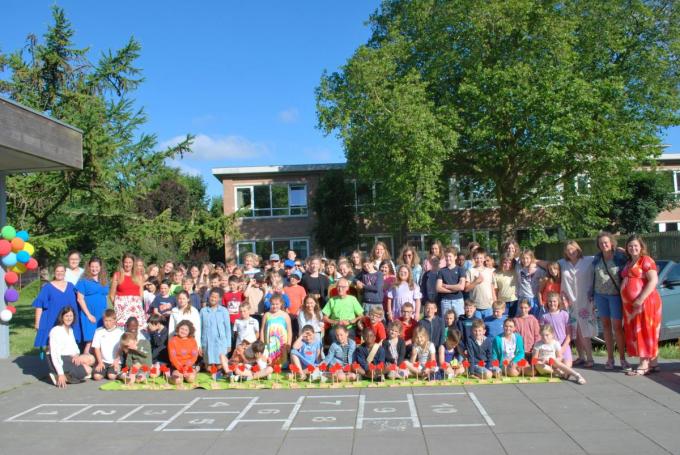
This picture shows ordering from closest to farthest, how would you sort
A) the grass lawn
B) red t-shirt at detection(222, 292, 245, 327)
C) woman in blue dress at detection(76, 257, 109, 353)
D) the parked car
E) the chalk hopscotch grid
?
the chalk hopscotch grid → woman in blue dress at detection(76, 257, 109, 353) → red t-shirt at detection(222, 292, 245, 327) → the parked car → the grass lawn

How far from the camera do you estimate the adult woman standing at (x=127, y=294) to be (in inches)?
370

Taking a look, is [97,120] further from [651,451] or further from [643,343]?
[651,451]

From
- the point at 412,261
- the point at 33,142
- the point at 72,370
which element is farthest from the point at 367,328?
the point at 33,142

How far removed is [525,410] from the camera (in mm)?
6379

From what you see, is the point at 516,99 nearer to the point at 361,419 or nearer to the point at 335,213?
the point at 335,213

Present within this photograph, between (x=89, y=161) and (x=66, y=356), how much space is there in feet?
27.2

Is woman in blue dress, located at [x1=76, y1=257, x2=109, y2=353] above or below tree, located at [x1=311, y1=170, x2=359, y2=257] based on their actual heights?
below

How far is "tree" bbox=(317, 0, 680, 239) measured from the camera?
2253cm

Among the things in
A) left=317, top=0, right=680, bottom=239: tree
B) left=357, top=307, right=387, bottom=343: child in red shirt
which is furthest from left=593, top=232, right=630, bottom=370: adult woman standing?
left=317, top=0, right=680, bottom=239: tree

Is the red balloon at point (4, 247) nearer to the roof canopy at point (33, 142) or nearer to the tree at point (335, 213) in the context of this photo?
the roof canopy at point (33, 142)

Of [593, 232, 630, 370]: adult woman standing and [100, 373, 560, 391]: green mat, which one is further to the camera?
[593, 232, 630, 370]: adult woman standing

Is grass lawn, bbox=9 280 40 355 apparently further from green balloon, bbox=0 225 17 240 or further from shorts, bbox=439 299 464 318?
shorts, bbox=439 299 464 318

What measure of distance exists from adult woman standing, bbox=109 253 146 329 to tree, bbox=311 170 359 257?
2121 cm

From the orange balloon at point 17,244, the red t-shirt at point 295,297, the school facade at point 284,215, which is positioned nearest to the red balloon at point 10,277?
the orange balloon at point 17,244
